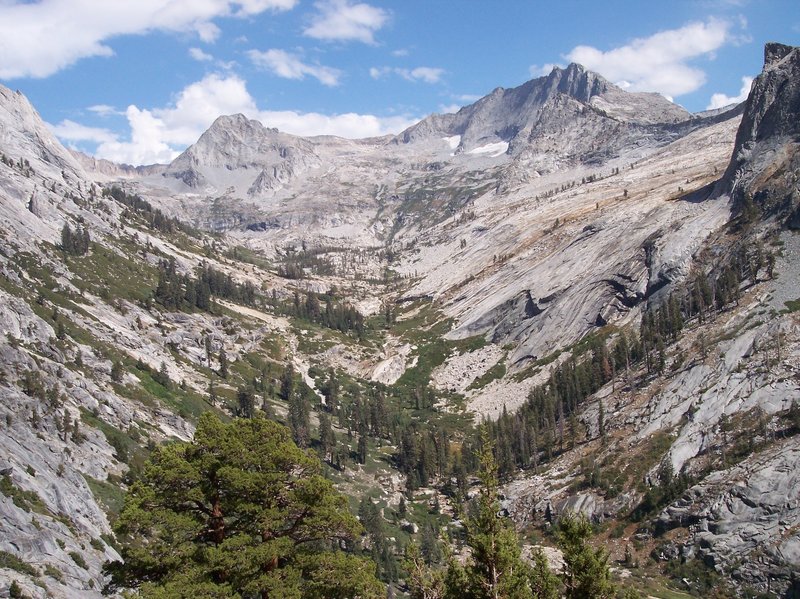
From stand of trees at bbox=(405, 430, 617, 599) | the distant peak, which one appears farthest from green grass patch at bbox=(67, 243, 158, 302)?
the distant peak

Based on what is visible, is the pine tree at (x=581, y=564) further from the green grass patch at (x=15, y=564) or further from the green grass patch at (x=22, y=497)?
the green grass patch at (x=22, y=497)

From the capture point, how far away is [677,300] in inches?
5605

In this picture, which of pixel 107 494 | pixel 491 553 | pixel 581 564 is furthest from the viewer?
pixel 107 494

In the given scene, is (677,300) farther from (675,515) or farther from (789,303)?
(675,515)

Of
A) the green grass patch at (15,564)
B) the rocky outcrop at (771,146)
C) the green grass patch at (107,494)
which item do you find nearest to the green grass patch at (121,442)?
the green grass patch at (107,494)

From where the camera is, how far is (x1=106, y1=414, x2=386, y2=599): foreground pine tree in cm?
2423

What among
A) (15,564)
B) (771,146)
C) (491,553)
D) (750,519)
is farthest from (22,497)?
(771,146)

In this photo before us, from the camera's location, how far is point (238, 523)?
26.4 metres

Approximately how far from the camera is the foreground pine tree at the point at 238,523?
24.2 metres

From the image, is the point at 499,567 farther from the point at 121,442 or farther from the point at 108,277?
the point at 108,277

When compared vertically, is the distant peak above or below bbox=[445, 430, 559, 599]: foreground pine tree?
above

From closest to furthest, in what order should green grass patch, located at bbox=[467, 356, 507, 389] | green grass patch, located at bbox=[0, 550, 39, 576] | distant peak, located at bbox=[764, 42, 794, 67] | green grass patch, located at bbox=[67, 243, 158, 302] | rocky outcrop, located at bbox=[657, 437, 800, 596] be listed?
green grass patch, located at bbox=[0, 550, 39, 576] < rocky outcrop, located at bbox=[657, 437, 800, 596] < green grass patch, located at bbox=[67, 243, 158, 302] < green grass patch, located at bbox=[467, 356, 507, 389] < distant peak, located at bbox=[764, 42, 794, 67]

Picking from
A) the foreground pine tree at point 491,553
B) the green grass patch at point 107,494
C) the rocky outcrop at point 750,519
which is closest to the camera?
the foreground pine tree at point 491,553

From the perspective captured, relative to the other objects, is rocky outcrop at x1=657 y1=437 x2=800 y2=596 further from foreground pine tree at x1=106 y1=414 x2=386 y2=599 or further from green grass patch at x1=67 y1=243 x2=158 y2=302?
green grass patch at x1=67 y1=243 x2=158 y2=302
